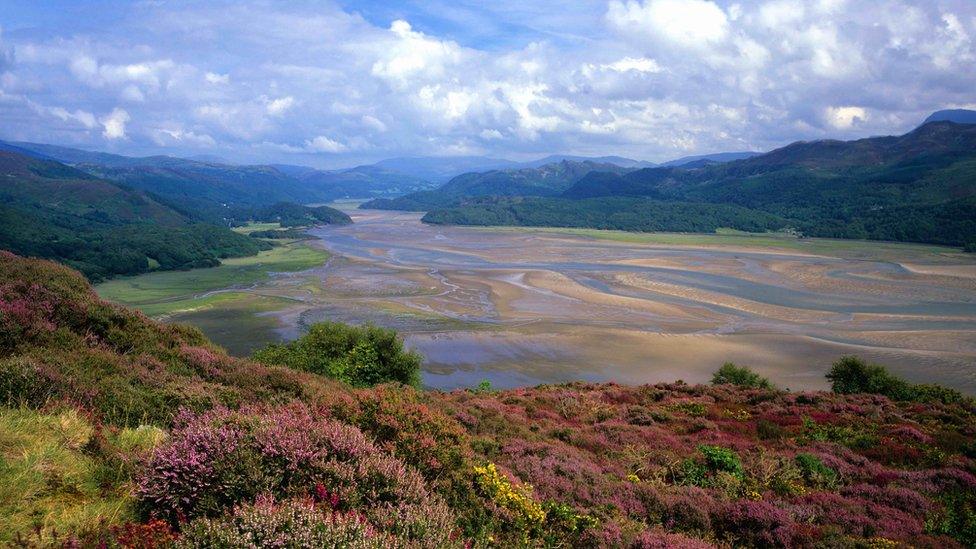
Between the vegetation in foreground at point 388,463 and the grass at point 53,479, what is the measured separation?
0.02 m

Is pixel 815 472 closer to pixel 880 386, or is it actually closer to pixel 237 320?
pixel 880 386

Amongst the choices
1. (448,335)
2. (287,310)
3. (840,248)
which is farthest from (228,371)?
(840,248)

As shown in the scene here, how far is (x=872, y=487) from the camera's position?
8.63 meters

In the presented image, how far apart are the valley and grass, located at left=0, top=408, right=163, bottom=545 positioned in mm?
22489

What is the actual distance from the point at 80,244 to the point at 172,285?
27.7 meters

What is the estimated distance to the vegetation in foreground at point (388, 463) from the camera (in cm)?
447

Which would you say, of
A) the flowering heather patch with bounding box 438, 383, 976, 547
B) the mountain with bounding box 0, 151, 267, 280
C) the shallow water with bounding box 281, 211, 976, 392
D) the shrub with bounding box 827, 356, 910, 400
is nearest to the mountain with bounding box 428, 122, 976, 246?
the shallow water with bounding box 281, 211, 976, 392

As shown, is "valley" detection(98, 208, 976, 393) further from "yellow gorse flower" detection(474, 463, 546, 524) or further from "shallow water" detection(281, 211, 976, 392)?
"yellow gorse flower" detection(474, 463, 546, 524)

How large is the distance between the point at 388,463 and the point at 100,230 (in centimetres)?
11173

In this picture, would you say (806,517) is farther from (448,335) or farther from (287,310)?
(287,310)

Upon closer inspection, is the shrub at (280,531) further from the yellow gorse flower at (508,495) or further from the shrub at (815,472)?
the shrub at (815,472)

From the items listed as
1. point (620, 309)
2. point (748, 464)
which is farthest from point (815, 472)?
point (620, 309)

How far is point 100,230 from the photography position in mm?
93312

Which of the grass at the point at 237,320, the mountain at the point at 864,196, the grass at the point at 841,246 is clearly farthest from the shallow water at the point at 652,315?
the mountain at the point at 864,196
